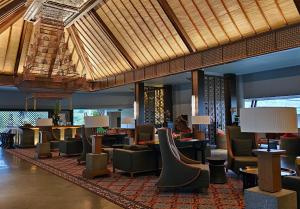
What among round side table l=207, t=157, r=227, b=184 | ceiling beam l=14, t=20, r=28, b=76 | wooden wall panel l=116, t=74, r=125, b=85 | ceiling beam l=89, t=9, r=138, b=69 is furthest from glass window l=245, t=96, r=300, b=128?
ceiling beam l=14, t=20, r=28, b=76

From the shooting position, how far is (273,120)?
225 centimetres

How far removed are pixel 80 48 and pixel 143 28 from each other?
4669 millimetres

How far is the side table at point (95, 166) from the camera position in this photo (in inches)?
208

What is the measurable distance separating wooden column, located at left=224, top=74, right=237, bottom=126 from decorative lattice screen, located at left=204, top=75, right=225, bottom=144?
0.42 meters

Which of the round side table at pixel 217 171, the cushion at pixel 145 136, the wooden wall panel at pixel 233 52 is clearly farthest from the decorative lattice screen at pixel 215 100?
the round side table at pixel 217 171

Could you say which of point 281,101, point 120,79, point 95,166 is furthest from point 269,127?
point 120,79

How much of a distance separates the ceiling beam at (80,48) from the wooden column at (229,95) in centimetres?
677

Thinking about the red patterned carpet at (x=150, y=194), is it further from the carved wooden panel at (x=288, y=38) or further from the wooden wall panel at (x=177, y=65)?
the wooden wall panel at (x=177, y=65)

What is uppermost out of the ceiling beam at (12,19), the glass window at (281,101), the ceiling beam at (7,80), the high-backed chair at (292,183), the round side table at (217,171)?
the ceiling beam at (12,19)

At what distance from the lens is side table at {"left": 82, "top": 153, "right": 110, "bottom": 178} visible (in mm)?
5289

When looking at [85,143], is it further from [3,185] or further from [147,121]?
[147,121]

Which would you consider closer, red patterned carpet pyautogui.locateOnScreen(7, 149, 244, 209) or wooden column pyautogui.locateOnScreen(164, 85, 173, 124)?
red patterned carpet pyautogui.locateOnScreen(7, 149, 244, 209)

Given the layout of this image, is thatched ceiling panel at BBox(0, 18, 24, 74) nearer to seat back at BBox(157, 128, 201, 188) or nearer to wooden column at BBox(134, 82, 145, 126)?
wooden column at BBox(134, 82, 145, 126)

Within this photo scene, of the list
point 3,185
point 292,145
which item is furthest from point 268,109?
point 3,185
